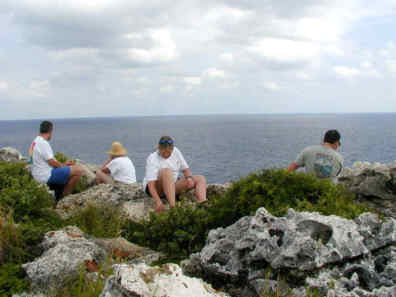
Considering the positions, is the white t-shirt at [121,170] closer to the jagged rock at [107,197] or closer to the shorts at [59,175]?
the jagged rock at [107,197]

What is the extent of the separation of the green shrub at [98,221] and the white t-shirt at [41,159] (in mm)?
3077

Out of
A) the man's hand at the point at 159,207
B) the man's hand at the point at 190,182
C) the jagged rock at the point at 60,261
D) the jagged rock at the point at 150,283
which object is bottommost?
the man's hand at the point at 159,207

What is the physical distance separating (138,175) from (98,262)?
33901mm

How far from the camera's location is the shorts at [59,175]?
34.4 ft

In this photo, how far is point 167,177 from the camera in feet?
29.1

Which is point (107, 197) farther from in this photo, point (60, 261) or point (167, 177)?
point (60, 261)

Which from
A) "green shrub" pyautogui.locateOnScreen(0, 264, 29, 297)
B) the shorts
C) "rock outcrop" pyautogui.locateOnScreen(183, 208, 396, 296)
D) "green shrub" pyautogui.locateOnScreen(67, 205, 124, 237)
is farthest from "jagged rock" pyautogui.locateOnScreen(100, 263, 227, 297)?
the shorts

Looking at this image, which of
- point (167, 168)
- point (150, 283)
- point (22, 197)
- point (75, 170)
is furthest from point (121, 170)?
point (150, 283)

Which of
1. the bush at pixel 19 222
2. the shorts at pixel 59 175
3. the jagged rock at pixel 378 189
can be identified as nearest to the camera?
the bush at pixel 19 222

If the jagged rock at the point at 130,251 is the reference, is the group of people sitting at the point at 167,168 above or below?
above

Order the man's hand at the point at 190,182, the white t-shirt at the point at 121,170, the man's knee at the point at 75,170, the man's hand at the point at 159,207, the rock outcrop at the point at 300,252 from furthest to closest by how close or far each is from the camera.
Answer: the white t-shirt at the point at 121,170 → the man's knee at the point at 75,170 → the man's hand at the point at 190,182 → the man's hand at the point at 159,207 → the rock outcrop at the point at 300,252

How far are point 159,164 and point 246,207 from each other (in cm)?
378

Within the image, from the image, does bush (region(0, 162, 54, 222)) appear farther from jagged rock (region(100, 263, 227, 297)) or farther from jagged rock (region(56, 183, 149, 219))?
jagged rock (region(100, 263, 227, 297))

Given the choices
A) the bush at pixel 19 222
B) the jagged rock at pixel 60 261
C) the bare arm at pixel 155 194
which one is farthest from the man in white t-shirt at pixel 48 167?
the jagged rock at pixel 60 261
